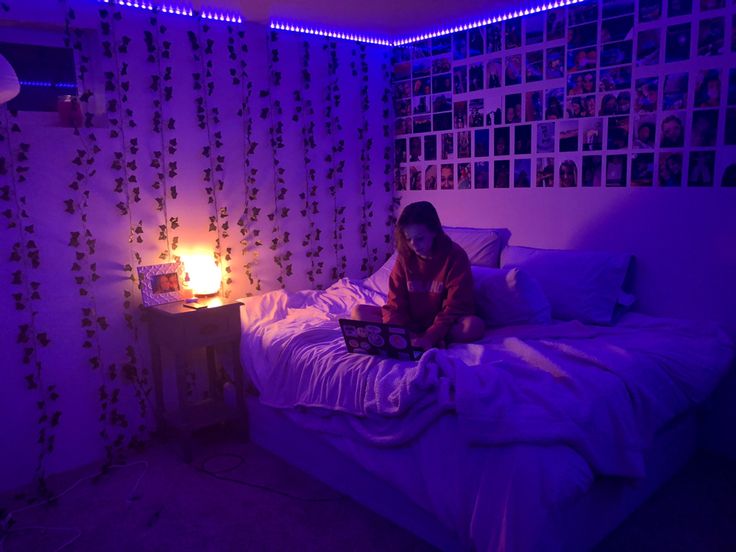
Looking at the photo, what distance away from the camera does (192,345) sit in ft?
9.39

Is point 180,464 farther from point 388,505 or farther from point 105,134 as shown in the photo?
point 105,134

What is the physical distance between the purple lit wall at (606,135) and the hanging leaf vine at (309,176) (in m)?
0.79

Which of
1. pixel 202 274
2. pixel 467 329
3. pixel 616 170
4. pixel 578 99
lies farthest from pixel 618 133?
pixel 202 274

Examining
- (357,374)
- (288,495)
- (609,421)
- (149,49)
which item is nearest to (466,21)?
(149,49)

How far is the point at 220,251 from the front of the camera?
340 centimetres

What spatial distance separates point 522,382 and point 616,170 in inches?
61.4

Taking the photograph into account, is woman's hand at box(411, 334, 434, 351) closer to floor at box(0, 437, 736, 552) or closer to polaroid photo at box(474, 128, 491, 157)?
floor at box(0, 437, 736, 552)

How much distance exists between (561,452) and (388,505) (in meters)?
0.81

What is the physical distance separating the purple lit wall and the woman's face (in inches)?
38.3

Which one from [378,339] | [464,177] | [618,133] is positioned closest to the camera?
[378,339]

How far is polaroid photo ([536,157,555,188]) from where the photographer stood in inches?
130

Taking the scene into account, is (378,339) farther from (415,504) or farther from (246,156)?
(246,156)

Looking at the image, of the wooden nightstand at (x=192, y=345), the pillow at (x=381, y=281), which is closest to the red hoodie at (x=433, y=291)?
the pillow at (x=381, y=281)

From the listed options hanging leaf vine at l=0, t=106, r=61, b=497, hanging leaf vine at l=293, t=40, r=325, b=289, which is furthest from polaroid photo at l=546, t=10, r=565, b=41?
hanging leaf vine at l=0, t=106, r=61, b=497
